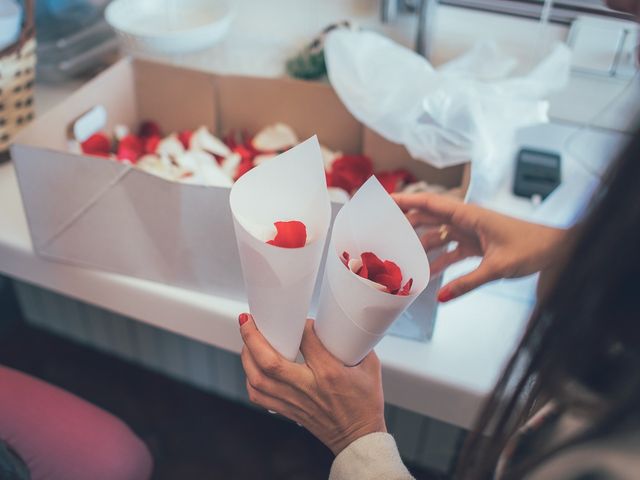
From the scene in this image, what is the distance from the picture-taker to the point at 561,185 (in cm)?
109

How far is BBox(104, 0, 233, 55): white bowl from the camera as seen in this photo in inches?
46.5

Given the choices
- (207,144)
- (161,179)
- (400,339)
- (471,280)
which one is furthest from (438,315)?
(207,144)

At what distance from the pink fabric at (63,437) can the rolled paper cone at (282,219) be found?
38cm

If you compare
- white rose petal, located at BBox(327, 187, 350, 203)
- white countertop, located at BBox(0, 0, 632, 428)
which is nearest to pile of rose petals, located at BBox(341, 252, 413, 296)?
white countertop, located at BBox(0, 0, 632, 428)

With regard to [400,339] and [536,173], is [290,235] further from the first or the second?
[536,173]

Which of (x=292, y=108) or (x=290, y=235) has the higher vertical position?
(x=290, y=235)

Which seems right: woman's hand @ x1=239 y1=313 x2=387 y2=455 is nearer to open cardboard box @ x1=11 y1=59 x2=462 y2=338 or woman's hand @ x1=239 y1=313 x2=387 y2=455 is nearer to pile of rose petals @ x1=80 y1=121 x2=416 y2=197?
open cardboard box @ x1=11 y1=59 x2=462 y2=338

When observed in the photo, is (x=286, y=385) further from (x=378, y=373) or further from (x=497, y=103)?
(x=497, y=103)

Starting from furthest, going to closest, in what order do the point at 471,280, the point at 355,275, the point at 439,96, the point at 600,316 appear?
the point at 439,96 < the point at 471,280 < the point at 355,275 < the point at 600,316

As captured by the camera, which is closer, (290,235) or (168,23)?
(290,235)

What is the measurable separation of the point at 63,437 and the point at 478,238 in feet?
2.03

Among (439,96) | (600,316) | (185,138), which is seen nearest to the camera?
(600,316)

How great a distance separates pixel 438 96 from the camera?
102 cm

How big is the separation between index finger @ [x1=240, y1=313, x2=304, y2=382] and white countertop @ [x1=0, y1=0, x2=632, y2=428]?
8.7 inches
